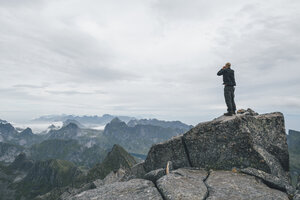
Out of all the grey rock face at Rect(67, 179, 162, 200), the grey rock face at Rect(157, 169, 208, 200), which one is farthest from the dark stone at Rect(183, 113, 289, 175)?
the grey rock face at Rect(67, 179, 162, 200)

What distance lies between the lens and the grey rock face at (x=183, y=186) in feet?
40.1

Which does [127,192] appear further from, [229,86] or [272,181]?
[229,86]

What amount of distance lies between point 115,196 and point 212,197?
21.5ft

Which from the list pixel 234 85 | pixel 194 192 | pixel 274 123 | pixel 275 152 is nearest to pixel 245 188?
pixel 194 192

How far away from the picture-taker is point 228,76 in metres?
22.1

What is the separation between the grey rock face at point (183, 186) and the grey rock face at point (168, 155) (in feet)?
12.1

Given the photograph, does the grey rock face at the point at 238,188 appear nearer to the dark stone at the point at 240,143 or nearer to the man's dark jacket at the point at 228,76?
the dark stone at the point at 240,143

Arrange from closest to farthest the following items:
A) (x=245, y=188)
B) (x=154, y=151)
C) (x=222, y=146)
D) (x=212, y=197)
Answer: (x=212, y=197), (x=245, y=188), (x=222, y=146), (x=154, y=151)

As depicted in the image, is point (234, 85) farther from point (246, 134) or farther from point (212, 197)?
point (212, 197)

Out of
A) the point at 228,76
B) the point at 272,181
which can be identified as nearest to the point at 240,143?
the point at 272,181

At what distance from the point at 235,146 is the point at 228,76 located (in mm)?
8598

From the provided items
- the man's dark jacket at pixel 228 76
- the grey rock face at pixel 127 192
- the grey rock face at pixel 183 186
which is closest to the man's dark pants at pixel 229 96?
the man's dark jacket at pixel 228 76

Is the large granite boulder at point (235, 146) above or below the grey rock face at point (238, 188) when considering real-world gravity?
above

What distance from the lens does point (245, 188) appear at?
42.8ft
